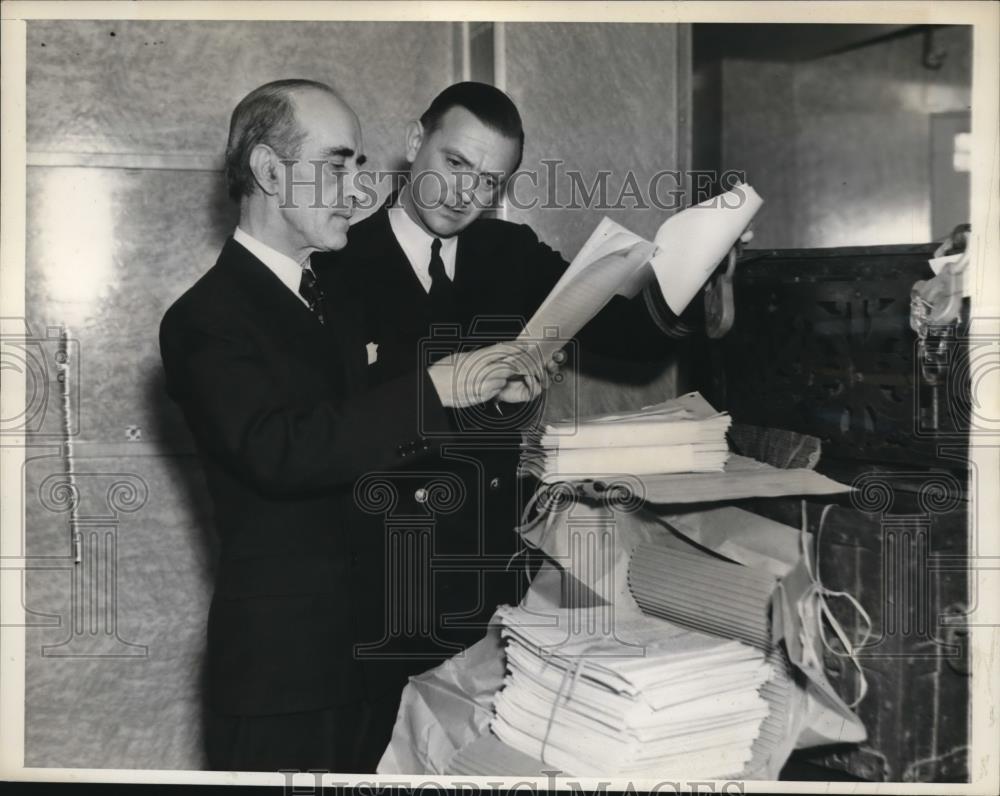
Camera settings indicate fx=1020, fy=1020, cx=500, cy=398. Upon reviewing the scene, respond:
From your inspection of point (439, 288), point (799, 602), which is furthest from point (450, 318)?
point (799, 602)

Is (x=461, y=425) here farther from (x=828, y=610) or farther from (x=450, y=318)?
(x=828, y=610)

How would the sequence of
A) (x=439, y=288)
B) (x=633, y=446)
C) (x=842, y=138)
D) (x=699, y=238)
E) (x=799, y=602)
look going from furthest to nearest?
(x=842, y=138) → (x=439, y=288) → (x=699, y=238) → (x=633, y=446) → (x=799, y=602)

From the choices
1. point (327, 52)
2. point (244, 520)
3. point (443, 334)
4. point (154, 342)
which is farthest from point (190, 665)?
point (327, 52)

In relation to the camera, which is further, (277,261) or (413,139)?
(413,139)

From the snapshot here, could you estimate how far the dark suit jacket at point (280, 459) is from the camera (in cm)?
143

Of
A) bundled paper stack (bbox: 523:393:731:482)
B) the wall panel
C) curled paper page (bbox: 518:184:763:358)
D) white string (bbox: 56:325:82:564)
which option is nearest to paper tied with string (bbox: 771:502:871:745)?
bundled paper stack (bbox: 523:393:731:482)

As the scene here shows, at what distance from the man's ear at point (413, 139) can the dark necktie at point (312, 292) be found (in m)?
0.26

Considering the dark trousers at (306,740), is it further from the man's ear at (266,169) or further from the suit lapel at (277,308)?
the man's ear at (266,169)

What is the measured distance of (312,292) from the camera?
5.05 feet

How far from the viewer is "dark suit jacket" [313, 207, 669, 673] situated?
1.57 m

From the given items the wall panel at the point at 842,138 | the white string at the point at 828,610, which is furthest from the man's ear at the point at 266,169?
the wall panel at the point at 842,138

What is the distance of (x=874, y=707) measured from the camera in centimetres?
134

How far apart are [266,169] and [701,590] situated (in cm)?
88

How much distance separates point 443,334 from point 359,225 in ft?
0.71
